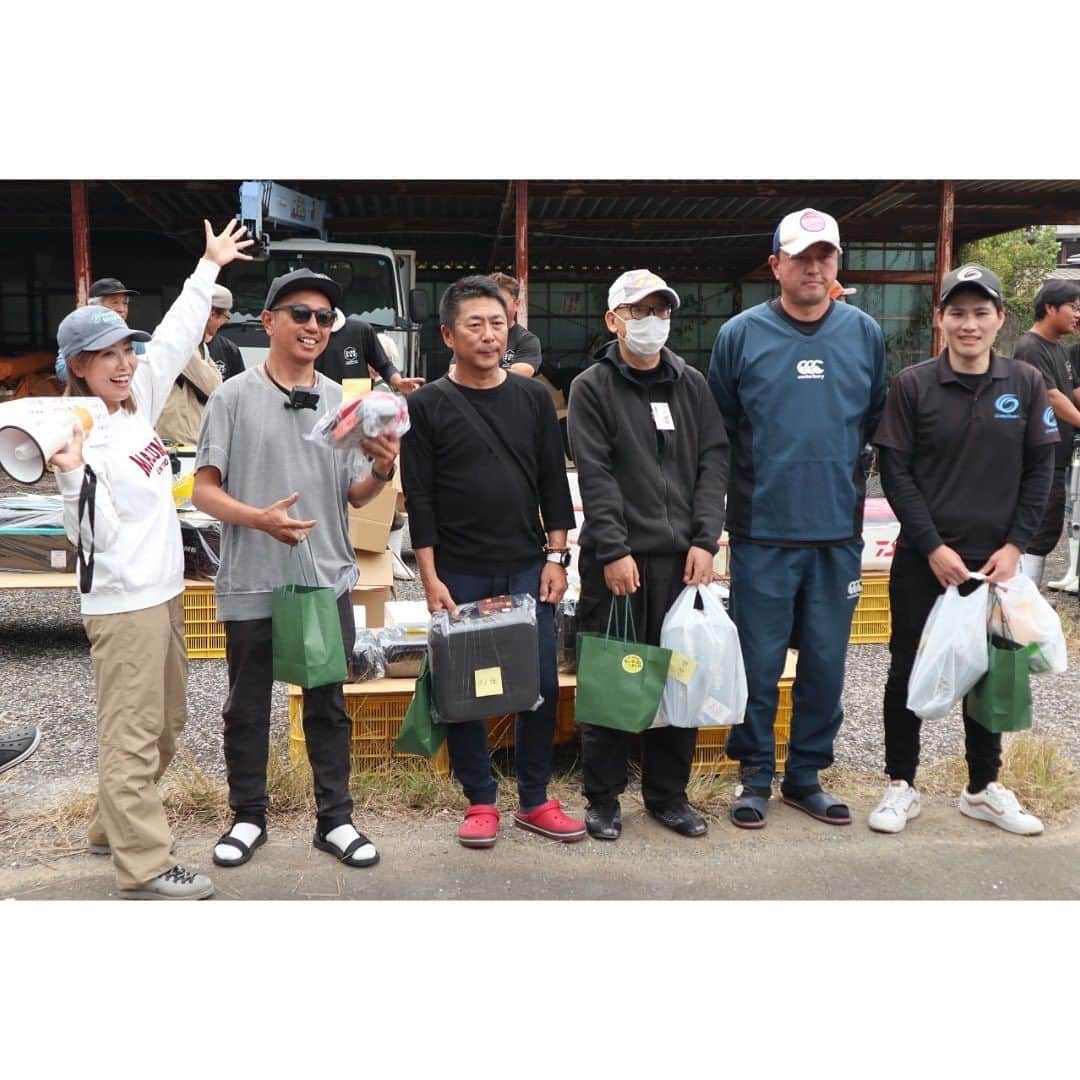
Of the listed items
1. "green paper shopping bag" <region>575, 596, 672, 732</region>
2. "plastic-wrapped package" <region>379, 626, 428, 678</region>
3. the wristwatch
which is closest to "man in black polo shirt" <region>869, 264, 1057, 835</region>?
"green paper shopping bag" <region>575, 596, 672, 732</region>

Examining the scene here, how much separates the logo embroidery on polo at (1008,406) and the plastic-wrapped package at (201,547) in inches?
158

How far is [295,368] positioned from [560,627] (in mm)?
1668

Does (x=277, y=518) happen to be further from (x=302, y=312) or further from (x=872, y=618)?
(x=872, y=618)

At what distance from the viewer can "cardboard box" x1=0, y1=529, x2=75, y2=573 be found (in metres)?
6.00

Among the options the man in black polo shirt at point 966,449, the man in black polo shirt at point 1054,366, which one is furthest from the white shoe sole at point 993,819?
the man in black polo shirt at point 1054,366

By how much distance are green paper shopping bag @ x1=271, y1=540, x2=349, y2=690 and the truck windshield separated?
25.4 ft

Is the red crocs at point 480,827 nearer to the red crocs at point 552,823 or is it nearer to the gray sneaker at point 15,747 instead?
the red crocs at point 552,823

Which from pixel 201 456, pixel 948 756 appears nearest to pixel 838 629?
pixel 948 756

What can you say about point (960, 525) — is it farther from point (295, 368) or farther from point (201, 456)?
point (201, 456)

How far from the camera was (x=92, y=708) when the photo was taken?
17.1 ft

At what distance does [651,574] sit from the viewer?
3.61 m

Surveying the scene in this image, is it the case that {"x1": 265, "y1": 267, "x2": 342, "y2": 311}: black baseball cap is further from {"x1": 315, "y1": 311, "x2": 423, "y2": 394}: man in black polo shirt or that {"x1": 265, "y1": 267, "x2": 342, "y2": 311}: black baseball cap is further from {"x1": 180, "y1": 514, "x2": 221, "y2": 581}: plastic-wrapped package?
{"x1": 315, "y1": 311, "x2": 423, "y2": 394}: man in black polo shirt

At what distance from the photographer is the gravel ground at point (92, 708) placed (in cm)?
455

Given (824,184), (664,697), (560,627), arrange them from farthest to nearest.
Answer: (824,184), (560,627), (664,697)
